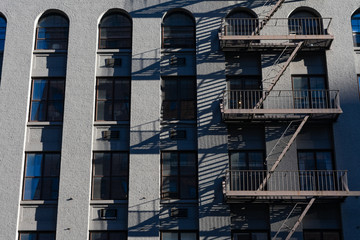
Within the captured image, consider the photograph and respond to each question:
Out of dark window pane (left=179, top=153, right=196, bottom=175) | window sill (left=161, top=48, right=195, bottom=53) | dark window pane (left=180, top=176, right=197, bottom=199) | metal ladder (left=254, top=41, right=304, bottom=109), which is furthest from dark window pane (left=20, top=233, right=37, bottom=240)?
metal ladder (left=254, top=41, right=304, bottom=109)

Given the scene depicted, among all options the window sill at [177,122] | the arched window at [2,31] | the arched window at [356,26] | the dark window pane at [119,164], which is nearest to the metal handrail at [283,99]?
the window sill at [177,122]

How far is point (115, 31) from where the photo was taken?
86.1 feet

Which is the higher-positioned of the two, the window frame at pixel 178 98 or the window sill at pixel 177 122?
the window frame at pixel 178 98

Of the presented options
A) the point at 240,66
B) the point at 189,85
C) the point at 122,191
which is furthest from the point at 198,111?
the point at 122,191

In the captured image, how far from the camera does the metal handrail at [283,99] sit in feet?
79.9

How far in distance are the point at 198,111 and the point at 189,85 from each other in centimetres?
156

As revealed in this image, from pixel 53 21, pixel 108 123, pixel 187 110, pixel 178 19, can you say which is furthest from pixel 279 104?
pixel 53 21

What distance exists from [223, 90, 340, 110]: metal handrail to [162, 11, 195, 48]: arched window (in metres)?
3.45

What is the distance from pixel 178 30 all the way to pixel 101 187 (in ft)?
28.2

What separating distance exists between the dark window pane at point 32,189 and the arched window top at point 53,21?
790 cm

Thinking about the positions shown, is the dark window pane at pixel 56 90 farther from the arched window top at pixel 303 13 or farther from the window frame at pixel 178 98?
the arched window top at pixel 303 13

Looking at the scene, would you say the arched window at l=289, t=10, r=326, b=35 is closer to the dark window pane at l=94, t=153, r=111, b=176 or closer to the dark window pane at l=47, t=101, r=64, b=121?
the dark window pane at l=94, t=153, r=111, b=176

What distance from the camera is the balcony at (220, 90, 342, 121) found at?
76.0 ft

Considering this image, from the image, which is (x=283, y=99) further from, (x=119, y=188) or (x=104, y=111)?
(x=119, y=188)
